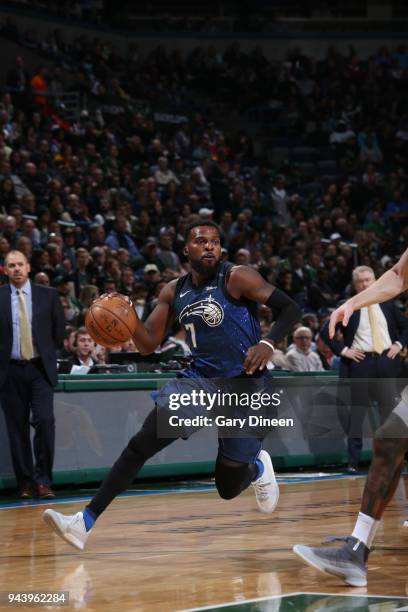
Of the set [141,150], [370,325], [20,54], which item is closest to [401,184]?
[141,150]

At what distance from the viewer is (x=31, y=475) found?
1052 cm

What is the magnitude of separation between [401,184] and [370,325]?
45.0 feet

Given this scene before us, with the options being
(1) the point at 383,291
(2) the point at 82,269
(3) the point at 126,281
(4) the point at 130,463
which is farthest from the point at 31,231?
(1) the point at 383,291

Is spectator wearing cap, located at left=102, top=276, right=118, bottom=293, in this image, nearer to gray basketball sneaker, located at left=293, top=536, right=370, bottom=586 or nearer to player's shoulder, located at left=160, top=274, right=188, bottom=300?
player's shoulder, located at left=160, top=274, right=188, bottom=300

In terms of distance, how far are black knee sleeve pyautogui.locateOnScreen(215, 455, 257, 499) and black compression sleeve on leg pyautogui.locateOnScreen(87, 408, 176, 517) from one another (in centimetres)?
51

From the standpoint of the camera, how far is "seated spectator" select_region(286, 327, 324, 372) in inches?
547

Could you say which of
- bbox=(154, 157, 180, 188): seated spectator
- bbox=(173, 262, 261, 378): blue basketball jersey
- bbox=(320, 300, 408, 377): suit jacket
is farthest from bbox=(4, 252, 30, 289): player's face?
bbox=(154, 157, 180, 188): seated spectator

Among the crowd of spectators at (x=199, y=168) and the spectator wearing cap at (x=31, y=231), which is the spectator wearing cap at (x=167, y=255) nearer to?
the crowd of spectators at (x=199, y=168)

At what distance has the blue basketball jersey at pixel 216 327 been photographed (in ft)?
22.5

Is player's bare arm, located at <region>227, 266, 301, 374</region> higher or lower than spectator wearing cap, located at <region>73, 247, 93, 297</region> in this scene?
higher

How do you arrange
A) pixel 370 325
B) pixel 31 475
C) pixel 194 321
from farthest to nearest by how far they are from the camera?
1. pixel 370 325
2. pixel 31 475
3. pixel 194 321

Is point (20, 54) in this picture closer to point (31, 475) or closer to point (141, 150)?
point (141, 150)

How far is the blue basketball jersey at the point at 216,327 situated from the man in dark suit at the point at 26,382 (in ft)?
12.7

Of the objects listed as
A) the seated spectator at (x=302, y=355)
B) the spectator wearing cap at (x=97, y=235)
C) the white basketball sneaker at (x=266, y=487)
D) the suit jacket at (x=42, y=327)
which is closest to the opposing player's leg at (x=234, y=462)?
the white basketball sneaker at (x=266, y=487)
